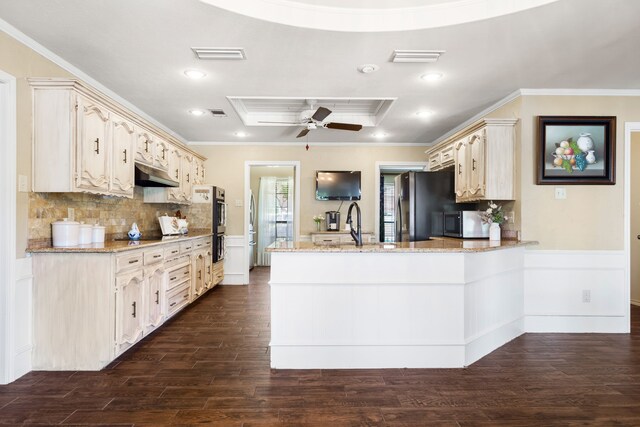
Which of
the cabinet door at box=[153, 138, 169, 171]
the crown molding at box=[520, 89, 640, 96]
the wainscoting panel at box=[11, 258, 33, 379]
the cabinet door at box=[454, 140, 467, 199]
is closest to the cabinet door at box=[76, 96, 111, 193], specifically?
the wainscoting panel at box=[11, 258, 33, 379]

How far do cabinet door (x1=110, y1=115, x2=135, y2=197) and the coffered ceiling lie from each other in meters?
0.45

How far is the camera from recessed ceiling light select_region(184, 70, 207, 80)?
3.41 meters

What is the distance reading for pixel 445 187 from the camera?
505cm

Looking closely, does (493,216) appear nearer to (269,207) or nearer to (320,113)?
(320,113)

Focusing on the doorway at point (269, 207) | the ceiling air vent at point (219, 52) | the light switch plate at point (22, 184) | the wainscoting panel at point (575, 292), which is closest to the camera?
the light switch plate at point (22, 184)

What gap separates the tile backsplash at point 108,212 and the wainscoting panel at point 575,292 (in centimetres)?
436

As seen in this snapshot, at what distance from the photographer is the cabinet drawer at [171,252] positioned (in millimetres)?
4034

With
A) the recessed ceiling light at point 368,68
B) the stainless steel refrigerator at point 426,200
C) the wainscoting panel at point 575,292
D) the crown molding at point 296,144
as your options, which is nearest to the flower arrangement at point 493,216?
the wainscoting panel at point 575,292

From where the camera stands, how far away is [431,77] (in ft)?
11.5

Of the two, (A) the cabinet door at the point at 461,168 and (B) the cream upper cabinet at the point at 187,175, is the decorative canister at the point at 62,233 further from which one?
(A) the cabinet door at the point at 461,168

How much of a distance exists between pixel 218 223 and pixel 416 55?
4.06m

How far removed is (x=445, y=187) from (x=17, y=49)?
181 inches

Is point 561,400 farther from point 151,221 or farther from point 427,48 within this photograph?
point 151,221

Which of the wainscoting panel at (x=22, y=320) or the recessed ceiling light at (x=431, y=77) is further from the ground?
the recessed ceiling light at (x=431, y=77)
